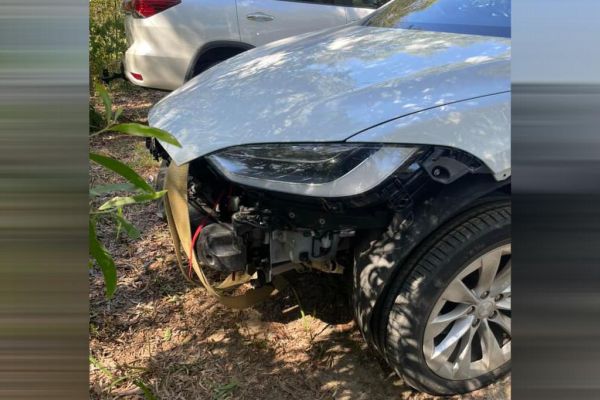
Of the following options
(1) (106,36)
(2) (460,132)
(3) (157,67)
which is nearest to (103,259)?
(2) (460,132)

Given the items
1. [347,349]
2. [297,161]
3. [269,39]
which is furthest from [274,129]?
[269,39]

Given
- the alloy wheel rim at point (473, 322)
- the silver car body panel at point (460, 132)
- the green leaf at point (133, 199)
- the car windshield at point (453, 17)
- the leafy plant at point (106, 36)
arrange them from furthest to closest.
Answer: the leafy plant at point (106, 36)
the car windshield at point (453, 17)
the alloy wheel rim at point (473, 322)
the silver car body panel at point (460, 132)
the green leaf at point (133, 199)

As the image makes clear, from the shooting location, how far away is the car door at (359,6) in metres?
5.18

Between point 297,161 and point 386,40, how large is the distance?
92 cm

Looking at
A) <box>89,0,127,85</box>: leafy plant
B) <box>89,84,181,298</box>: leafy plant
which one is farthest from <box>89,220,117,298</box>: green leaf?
<box>89,0,127,85</box>: leafy plant

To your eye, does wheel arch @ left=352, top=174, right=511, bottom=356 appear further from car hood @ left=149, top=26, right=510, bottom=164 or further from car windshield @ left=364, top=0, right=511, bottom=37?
car windshield @ left=364, top=0, right=511, bottom=37

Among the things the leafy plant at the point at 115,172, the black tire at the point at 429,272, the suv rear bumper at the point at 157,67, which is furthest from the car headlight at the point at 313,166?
the suv rear bumper at the point at 157,67

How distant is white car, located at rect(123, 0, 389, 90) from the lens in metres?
5.16

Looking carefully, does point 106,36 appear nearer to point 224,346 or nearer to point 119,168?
point 224,346

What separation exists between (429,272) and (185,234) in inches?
38.4

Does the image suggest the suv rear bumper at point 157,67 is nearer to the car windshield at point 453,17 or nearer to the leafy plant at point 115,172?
the car windshield at point 453,17

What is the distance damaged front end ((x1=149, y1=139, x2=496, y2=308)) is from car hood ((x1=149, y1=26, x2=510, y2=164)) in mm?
77

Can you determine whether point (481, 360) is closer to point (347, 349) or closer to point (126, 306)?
point (347, 349)

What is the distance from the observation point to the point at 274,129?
208cm
